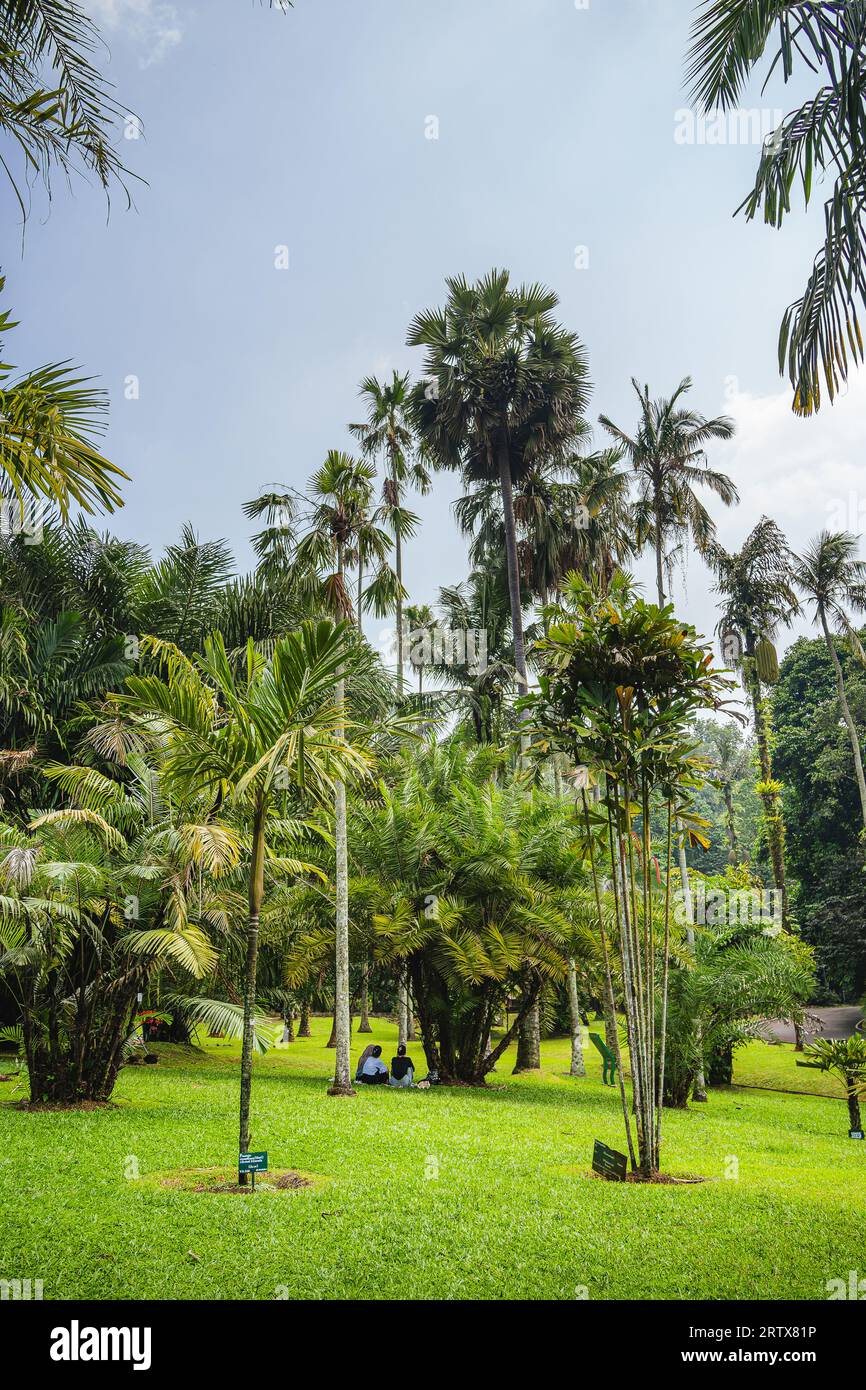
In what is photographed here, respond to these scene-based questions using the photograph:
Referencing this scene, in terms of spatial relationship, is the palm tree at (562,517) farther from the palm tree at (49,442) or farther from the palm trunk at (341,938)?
the palm tree at (49,442)

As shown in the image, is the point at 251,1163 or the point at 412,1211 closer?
the point at 412,1211

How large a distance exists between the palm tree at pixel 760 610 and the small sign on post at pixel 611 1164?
73.5 feet

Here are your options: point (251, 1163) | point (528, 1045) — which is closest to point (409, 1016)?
point (528, 1045)

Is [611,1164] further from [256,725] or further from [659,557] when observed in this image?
[659,557]

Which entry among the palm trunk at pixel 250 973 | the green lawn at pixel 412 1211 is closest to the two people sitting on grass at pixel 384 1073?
the green lawn at pixel 412 1211

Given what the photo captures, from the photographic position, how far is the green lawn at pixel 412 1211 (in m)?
5.10

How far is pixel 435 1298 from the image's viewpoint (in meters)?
4.84

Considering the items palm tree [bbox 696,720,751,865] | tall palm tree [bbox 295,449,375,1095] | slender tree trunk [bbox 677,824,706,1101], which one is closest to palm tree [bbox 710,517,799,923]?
slender tree trunk [bbox 677,824,706,1101]

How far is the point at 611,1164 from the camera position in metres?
7.89

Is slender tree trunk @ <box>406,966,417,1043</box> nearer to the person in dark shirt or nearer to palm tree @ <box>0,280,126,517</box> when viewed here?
the person in dark shirt

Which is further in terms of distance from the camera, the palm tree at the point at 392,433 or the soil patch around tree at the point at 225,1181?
the palm tree at the point at 392,433

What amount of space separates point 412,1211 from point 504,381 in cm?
2074

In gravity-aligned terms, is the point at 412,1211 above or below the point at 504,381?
below
